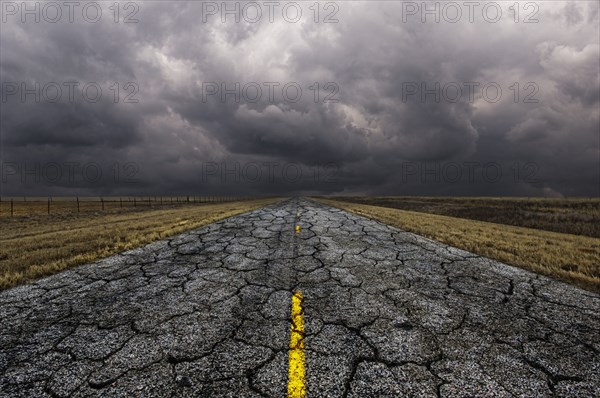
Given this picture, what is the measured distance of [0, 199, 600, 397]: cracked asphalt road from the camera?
2.21m

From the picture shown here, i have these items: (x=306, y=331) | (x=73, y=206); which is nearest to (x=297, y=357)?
(x=306, y=331)

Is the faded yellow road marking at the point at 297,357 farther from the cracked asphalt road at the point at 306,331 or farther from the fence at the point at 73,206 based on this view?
the fence at the point at 73,206

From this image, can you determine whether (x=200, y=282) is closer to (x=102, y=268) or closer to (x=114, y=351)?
(x=114, y=351)

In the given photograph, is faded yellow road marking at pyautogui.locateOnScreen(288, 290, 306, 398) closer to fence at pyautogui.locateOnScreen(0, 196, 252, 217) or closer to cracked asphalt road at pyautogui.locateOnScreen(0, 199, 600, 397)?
cracked asphalt road at pyautogui.locateOnScreen(0, 199, 600, 397)

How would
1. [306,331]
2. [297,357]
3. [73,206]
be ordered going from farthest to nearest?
1. [73,206]
2. [306,331]
3. [297,357]

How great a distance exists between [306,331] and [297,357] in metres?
0.48

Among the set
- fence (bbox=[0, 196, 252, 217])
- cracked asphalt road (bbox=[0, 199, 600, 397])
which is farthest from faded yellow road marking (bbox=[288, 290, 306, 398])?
fence (bbox=[0, 196, 252, 217])

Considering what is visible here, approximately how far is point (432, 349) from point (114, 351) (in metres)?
2.98

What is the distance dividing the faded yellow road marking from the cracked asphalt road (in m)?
0.06

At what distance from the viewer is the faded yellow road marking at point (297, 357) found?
6.79 ft

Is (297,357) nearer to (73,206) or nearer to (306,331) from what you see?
(306,331)

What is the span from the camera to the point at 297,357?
2469 mm

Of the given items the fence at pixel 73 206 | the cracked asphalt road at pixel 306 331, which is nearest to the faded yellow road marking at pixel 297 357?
the cracked asphalt road at pixel 306 331

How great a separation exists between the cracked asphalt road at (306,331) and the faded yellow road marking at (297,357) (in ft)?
0.21
